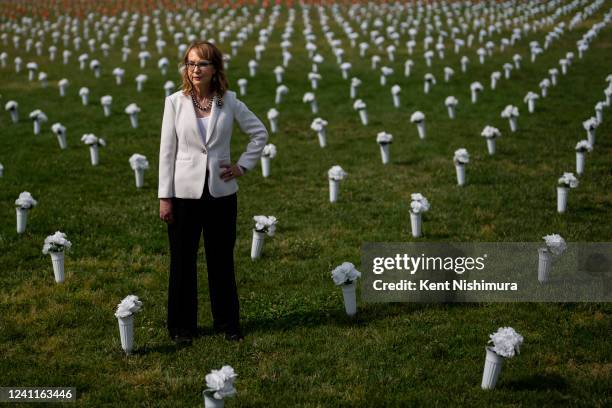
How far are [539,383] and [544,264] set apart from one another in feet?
8.45

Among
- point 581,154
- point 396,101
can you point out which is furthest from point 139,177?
point 396,101

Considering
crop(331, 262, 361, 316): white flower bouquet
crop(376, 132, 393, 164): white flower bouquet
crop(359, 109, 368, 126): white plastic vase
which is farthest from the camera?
crop(359, 109, 368, 126): white plastic vase

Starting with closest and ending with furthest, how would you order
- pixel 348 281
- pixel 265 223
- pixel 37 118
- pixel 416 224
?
pixel 348 281
pixel 265 223
pixel 416 224
pixel 37 118

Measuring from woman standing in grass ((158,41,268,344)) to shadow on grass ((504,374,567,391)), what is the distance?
111 inches

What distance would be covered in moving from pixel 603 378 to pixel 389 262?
3.74m

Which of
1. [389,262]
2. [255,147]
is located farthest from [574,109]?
[255,147]

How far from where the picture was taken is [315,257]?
9773 millimetres

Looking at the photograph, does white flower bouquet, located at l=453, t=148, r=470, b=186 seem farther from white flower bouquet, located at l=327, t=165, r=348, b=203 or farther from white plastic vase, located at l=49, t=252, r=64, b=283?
white plastic vase, located at l=49, t=252, r=64, b=283

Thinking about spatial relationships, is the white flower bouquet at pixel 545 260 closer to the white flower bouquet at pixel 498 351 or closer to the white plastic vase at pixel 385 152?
the white flower bouquet at pixel 498 351

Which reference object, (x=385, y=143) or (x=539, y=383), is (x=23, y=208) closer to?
(x=385, y=143)

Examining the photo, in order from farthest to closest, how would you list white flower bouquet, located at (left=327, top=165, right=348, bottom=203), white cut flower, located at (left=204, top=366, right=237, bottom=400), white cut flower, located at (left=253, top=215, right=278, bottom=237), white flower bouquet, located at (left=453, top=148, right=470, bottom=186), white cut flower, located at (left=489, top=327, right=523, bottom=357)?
1. white flower bouquet, located at (left=453, top=148, right=470, bottom=186)
2. white flower bouquet, located at (left=327, top=165, right=348, bottom=203)
3. white cut flower, located at (left=253, top=215, right=278, bottom=237)
4. white cut flower, located at (left=489, top=327, right=523, bottom=357)
5. white cut flower, located at (left=204, top=366, right=237, bottom=400)

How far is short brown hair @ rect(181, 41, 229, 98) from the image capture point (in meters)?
6.29

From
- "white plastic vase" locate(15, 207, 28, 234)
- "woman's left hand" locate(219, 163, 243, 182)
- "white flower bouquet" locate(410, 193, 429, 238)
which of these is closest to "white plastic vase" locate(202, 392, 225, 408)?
"woman's left hand" locate(219, 163, 243, 182)

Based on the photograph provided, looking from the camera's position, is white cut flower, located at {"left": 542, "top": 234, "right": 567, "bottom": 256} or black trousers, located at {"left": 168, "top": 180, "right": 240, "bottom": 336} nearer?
black trousers, located at {"left": 168, "top": 180, "right": 240, "bottom": 336}
